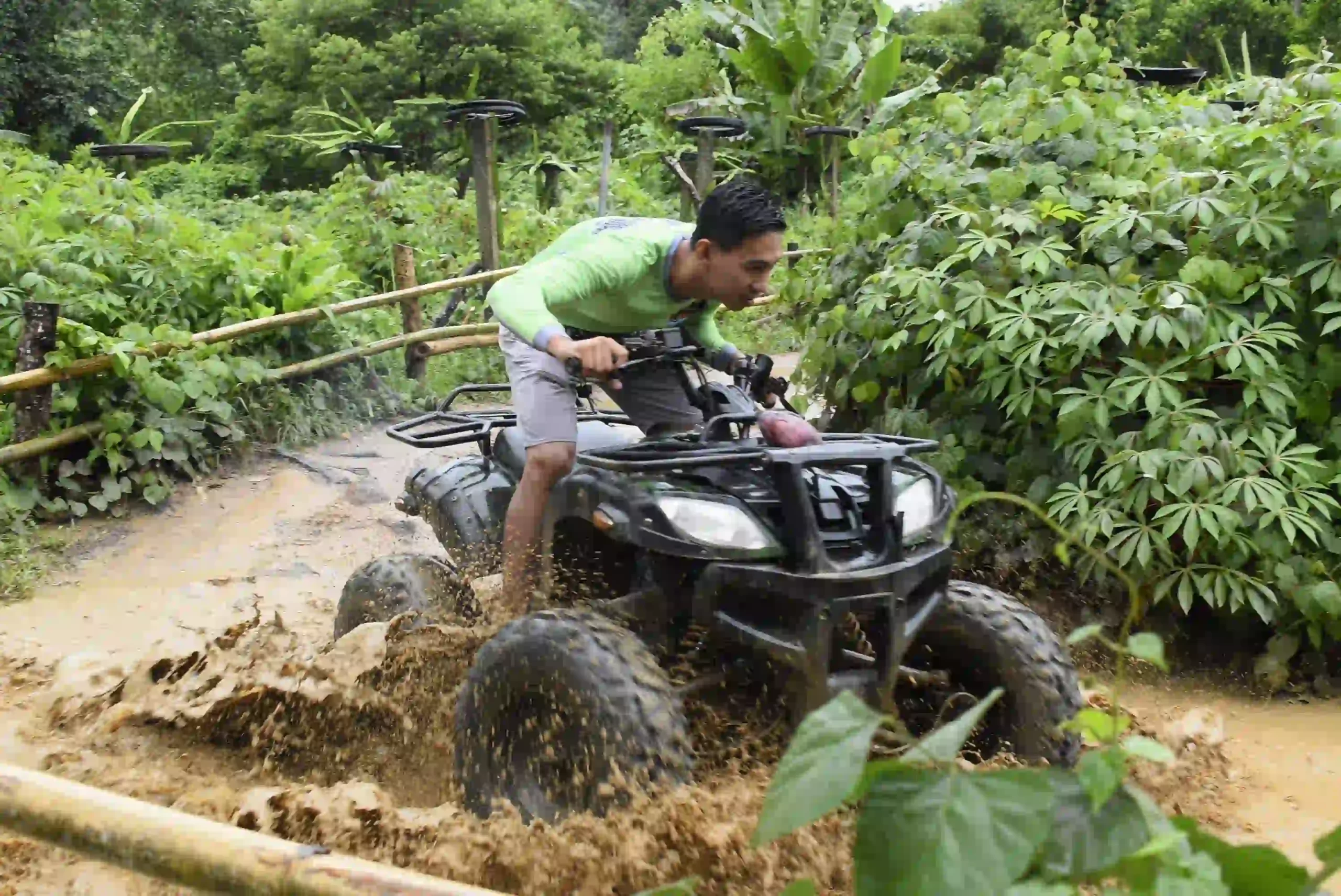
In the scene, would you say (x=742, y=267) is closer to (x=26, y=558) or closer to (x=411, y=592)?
(x=411, y=592)

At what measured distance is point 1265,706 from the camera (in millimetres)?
4223

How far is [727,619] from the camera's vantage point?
2.68 m

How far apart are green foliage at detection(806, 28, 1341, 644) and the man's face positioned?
163cm

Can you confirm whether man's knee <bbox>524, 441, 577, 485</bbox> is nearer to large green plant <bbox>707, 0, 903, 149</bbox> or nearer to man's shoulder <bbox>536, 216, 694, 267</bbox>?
man's shoulder <bbox>536, 216, 694, 267</bbox>

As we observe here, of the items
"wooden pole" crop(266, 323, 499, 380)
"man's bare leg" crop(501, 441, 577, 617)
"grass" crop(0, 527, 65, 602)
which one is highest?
"man's bare leg" crop(501, 441, 577, 617)

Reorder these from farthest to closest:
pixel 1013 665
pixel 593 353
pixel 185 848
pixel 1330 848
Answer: pixel 1013 665 < pixel 593 353 < pixel 185 848 < pixel 1330 848

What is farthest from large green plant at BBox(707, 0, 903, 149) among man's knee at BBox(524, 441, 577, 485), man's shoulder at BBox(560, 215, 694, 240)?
man's knee at BBox(524, 441, 577, 485)

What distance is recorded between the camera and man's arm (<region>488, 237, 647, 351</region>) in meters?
3.00

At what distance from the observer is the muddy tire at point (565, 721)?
8.19ft

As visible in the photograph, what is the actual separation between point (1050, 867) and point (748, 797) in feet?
5.21

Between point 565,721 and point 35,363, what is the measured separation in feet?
14.7

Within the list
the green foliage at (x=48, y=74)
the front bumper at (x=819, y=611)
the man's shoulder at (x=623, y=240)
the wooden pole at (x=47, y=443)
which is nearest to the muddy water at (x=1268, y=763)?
the front bumper at (x=819, y=611)

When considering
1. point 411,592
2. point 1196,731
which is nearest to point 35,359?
point 411,592

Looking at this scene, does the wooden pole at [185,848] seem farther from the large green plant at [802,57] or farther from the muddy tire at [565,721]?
the large green plant at [802,57]
